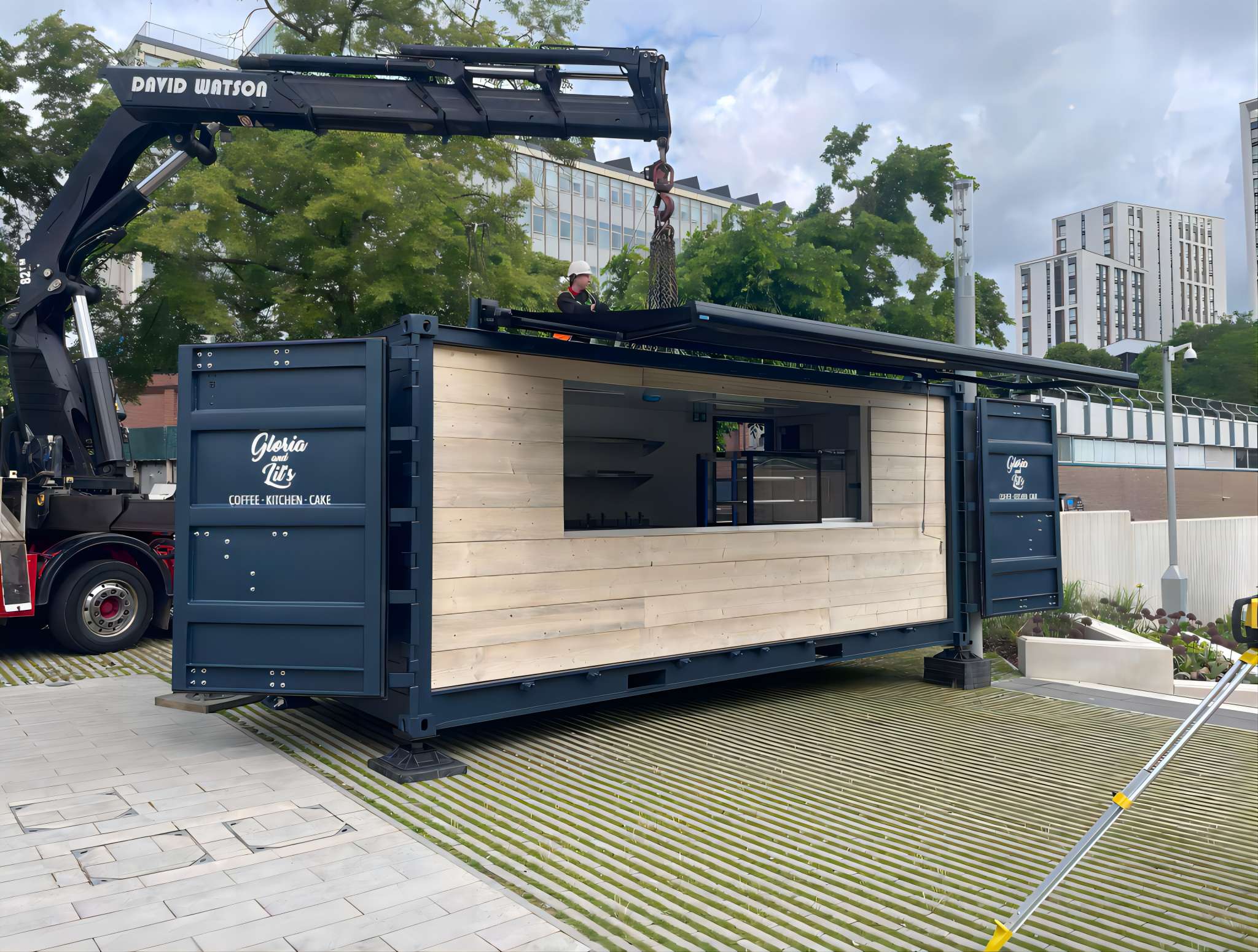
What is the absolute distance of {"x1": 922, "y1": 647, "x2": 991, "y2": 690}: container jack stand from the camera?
350 inches

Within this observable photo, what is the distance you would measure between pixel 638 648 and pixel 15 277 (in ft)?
40.7

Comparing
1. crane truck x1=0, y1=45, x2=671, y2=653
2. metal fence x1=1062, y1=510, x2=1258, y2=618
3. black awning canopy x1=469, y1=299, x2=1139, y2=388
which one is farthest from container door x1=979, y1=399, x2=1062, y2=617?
crane truck x1=0, y1=45, x2=671, y2=653

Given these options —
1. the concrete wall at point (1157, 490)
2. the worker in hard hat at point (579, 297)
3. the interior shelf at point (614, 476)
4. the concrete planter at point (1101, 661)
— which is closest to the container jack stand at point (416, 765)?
the worker in hard hat at point (579, 297)

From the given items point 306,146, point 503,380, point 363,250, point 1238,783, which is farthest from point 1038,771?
point 306,146

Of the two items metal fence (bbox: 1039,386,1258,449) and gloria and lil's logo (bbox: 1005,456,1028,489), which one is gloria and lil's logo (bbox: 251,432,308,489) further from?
metal fence (bbox: 1039,386,1258,449)

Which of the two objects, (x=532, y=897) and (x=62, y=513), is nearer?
(x=532, y=897)

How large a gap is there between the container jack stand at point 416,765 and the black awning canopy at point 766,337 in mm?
2666

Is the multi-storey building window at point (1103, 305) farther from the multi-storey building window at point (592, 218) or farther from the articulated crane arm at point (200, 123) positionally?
the articulated crane arm at point (200, 123)

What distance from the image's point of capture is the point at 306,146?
13.3 m

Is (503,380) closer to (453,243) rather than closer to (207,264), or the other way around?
(453,243)

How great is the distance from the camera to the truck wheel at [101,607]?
959 centimetres

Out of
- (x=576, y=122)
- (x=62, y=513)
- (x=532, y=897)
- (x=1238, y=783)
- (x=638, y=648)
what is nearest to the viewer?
(x=532, y=897)

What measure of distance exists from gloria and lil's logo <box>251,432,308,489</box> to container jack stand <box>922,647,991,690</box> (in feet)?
20.2

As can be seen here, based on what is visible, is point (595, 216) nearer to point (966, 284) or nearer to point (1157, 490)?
point (1157, 490)
